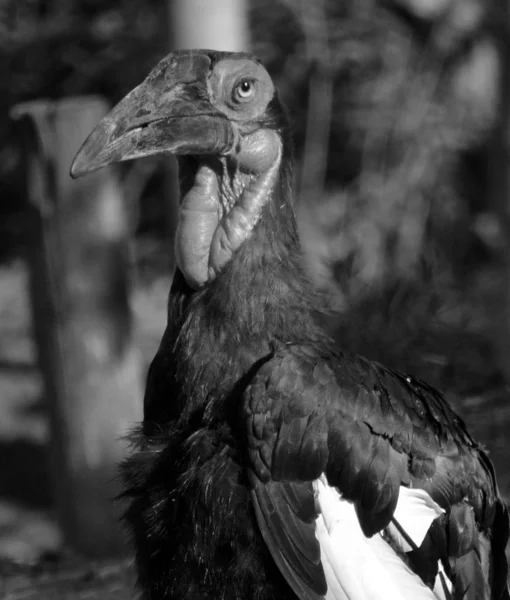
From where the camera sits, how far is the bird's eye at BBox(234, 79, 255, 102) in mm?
2941

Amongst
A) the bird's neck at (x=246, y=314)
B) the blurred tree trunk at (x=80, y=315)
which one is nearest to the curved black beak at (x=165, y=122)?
the bird's neck at (x=246, y=314)

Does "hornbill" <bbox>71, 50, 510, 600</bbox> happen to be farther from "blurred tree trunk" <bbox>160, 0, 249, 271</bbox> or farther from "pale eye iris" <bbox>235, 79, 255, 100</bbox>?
"blurred tree trunk" <bbox>160, 0, 249, 271</bbox>

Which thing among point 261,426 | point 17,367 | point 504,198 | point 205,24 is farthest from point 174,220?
point 17,367

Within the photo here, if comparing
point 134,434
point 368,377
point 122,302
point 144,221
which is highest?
point 368,377

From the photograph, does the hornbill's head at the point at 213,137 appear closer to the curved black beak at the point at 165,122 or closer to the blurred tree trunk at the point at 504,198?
the curved black beak at the point at 165,122

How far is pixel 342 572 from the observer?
8.94 feet

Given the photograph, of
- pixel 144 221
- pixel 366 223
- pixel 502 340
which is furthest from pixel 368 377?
pixel 144 221

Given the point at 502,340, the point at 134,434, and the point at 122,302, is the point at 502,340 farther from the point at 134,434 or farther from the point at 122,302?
the point at 134,434

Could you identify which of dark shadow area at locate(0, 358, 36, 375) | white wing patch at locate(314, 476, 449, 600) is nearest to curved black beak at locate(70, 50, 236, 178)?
white wing patch at locate(314, 476, 449, 600)

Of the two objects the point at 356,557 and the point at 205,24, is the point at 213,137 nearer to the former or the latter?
the point at 356,557

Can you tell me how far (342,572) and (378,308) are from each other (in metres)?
3.10

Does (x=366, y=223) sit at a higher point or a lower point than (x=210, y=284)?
lower

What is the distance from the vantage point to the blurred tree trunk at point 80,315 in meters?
4.53

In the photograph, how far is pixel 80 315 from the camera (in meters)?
4.62
